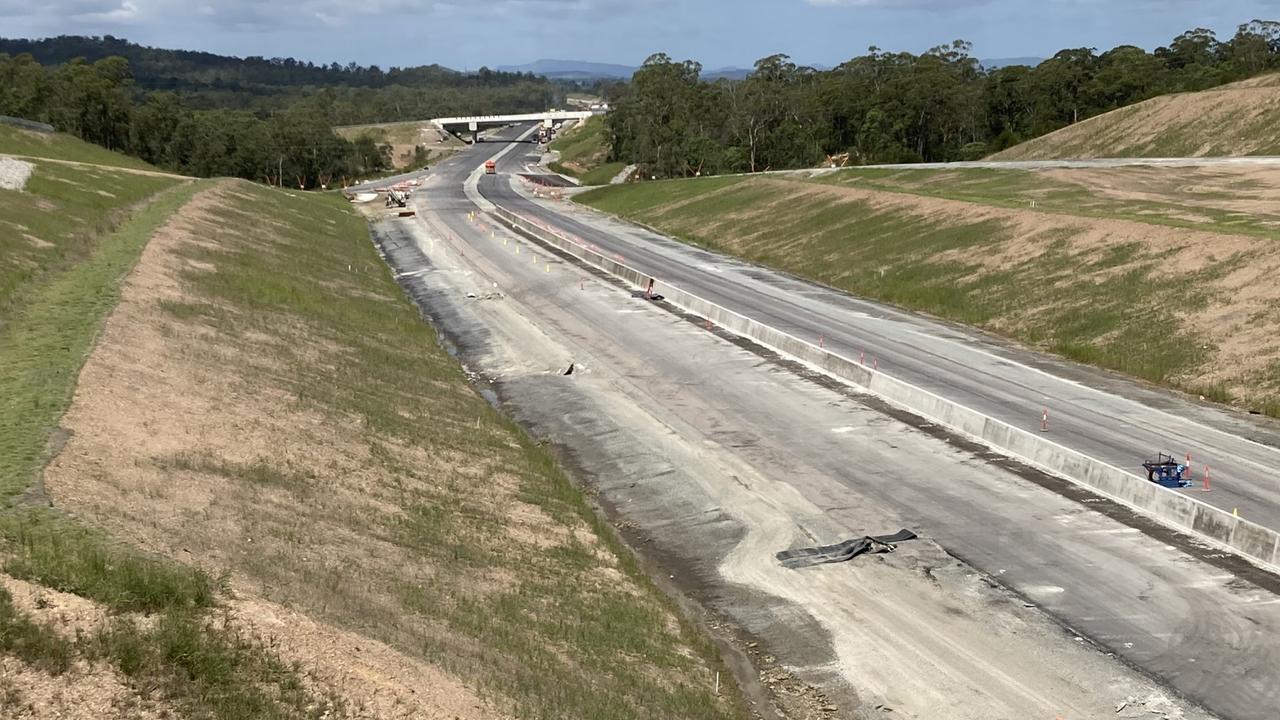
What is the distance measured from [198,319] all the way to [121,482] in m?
17.2

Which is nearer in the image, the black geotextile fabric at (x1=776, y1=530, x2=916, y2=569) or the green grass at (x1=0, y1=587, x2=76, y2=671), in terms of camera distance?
→ the green grass at (x1=0, y1=587, x2=76, y2=671)

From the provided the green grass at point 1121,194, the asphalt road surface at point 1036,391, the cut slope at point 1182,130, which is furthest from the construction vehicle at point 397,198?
the cut slope at point 1182,130

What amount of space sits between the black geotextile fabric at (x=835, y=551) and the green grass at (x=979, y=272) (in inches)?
711

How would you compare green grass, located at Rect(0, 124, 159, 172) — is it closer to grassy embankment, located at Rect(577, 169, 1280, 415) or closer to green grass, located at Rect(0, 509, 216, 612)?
grassy embankment, located at Rect(577, 169, 1280, 415)

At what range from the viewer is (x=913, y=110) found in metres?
145

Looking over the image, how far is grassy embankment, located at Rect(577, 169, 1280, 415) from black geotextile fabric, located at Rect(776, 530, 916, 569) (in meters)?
16.2

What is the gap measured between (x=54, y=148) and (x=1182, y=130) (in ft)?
335

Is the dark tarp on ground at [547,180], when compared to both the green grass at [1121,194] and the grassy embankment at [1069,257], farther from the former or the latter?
the grassy embankment at [1069,257]

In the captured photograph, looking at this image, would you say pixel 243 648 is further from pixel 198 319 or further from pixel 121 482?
pixel 198 319

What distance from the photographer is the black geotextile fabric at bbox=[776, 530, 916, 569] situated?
23.0 metres

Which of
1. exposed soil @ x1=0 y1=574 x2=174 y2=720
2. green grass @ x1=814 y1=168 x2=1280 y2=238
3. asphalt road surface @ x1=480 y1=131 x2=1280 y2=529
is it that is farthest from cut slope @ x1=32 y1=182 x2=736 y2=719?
green grass @ x1=814 y1=168 x2=1280 y2=238

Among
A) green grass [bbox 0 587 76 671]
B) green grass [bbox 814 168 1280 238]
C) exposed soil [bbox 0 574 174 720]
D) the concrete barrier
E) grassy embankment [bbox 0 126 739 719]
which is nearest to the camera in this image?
exposed soil [bbox 0 574 174 720]

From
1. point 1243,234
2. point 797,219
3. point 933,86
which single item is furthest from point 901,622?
point 933,86

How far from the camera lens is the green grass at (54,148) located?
88062 mm
